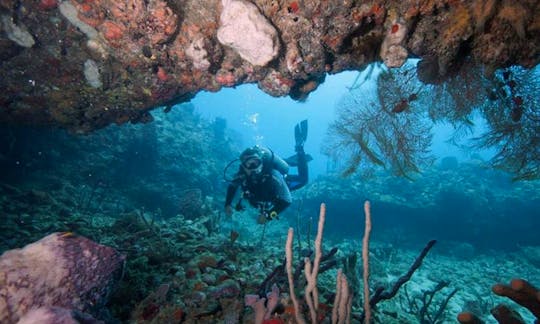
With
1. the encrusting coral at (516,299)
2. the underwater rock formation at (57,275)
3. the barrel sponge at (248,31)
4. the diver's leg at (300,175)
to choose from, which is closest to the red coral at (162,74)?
the barrel sponge at (248,31)

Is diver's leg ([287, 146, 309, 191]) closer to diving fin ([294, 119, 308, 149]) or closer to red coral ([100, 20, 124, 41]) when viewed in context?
diving fin ([294, 119, 308, 149])

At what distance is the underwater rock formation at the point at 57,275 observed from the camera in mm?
2406

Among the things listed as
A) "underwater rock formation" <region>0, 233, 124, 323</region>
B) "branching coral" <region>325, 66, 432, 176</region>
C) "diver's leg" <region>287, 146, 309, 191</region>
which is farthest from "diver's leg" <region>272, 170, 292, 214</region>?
"underwater rock formation" <region>0, 233, 124, 323</region>

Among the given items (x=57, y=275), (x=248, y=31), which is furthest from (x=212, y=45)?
(x=57, y=275)

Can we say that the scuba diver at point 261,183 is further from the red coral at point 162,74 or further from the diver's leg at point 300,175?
the red coral at point 162,74

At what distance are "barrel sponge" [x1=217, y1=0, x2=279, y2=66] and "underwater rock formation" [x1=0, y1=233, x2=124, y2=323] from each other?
9.74 ft

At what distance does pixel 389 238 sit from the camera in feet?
54.4

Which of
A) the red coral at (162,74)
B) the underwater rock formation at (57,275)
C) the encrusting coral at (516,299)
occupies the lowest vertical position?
the underwater rock formation at (57,275)

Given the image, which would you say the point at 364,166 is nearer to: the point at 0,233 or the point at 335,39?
the point at 335,39

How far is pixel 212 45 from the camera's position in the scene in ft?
15.3

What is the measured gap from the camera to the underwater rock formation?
7.89 feet

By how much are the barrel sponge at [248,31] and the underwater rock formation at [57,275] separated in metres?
2.97

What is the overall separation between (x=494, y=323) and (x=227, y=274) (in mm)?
7579

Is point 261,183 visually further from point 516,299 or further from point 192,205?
point 516,299
